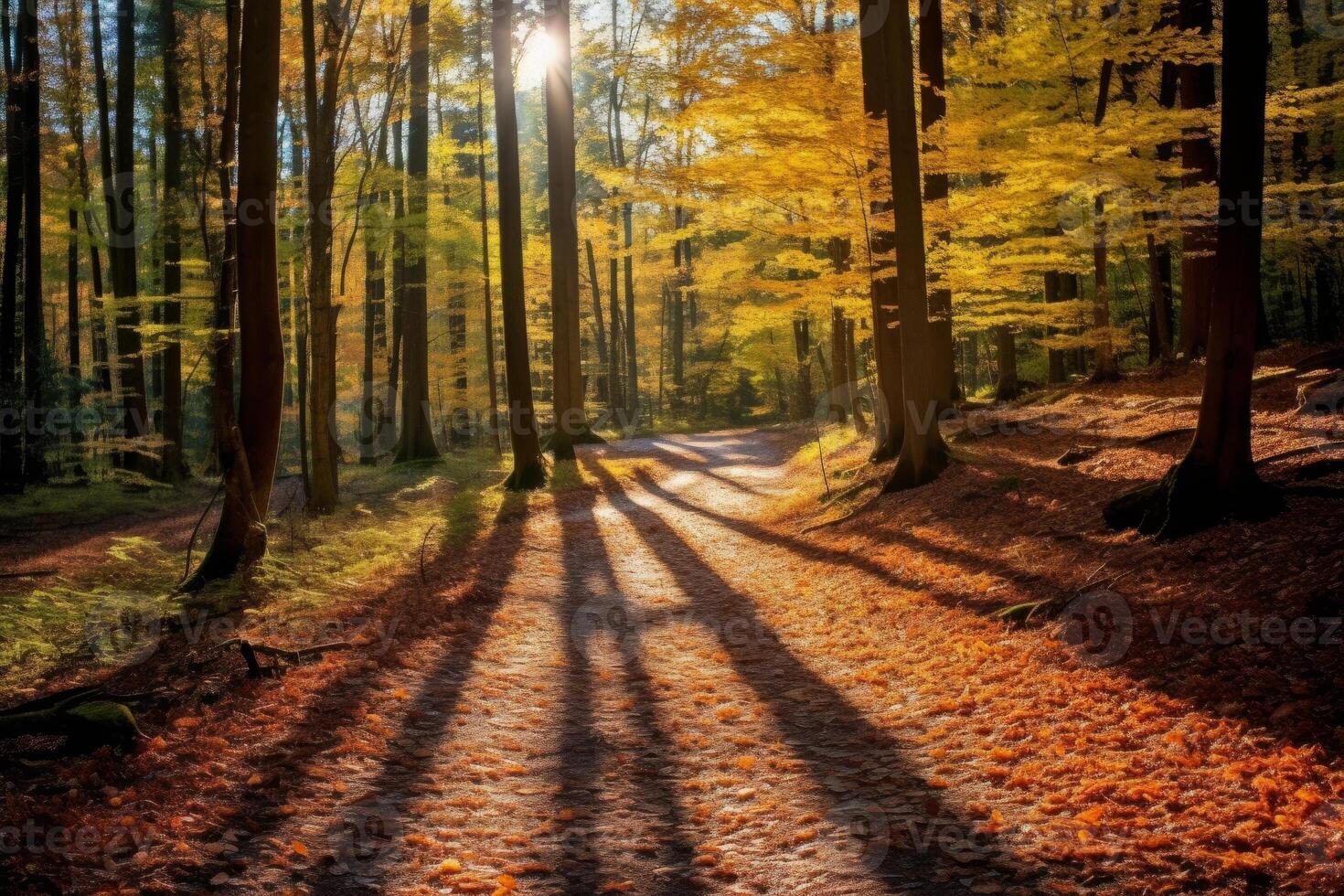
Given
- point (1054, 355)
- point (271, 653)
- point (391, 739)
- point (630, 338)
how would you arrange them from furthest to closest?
point (630, 338) → point (1054, 355) → point (271, 653) → point (391, 739)

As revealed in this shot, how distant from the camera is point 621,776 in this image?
4.73 m

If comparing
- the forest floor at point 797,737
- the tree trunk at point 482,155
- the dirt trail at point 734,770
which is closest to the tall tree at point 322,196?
the forest floor at point 797,737

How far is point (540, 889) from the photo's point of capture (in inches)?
141

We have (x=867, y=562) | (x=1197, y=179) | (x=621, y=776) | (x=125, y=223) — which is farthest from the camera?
(x=125, y=223)

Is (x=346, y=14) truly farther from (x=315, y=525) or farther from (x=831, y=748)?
(x=831, y=748)

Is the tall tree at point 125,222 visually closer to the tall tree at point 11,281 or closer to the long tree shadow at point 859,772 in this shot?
the tall tree at point 11,281

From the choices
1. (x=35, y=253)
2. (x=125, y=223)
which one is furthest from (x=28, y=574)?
(x=125, y=223)

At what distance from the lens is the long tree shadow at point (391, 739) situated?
3715mm

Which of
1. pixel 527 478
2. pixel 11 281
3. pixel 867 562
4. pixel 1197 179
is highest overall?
pixel 1197 179

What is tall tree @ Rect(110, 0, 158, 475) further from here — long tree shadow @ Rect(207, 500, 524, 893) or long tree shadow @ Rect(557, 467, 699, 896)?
long tree shadow @ Rect(557, 467, 699, 896)

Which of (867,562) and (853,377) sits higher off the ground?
(853,377)

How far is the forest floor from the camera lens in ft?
11.5

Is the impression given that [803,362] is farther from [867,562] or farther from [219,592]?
[219,592]

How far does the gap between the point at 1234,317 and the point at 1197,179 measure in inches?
414
